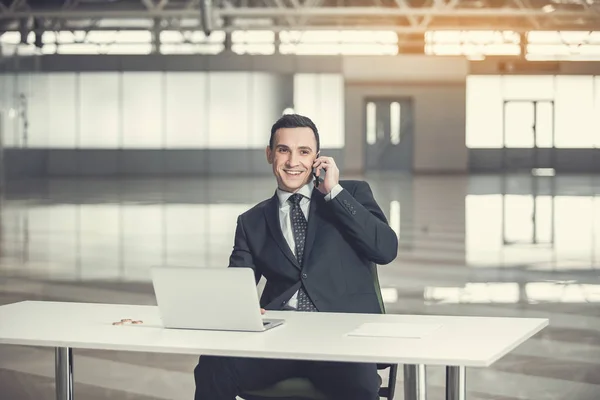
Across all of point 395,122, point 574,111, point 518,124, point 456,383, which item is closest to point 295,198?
point 456,383

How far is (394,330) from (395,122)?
43.5m

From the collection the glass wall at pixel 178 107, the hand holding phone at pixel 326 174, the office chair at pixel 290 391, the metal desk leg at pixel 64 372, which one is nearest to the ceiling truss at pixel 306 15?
the glass wall at pixel 178 107

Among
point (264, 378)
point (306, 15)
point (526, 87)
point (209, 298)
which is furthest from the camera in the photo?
point (526, 87)

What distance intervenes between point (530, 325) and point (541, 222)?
51.6ft

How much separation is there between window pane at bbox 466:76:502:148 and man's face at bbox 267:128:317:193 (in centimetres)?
4330

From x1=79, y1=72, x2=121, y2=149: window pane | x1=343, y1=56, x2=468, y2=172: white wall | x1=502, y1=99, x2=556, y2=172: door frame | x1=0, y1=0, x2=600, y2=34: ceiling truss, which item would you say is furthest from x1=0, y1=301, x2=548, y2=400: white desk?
x1=502, y1=99, x2=556, y2=172: door frame

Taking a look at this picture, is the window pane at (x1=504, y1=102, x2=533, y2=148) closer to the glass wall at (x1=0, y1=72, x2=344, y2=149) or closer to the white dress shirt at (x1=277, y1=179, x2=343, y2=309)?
the glass wall at (x1=0, y1=72, x2=344, y2=149)

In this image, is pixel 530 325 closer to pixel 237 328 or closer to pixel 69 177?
pixel 237 328

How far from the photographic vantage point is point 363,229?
14.0 feet

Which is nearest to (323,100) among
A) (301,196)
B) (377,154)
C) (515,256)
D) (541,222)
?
(377,154)

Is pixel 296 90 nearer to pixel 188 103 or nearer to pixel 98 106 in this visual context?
pixel 188 103

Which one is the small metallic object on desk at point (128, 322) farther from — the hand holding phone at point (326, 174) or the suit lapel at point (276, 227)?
the hand holding phone at point (326, 174)

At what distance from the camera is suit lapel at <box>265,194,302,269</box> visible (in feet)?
14.1

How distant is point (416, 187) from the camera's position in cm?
3209
